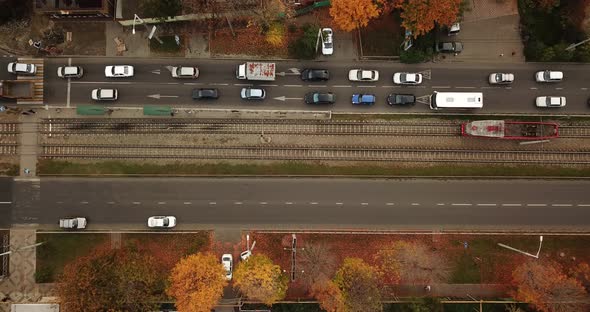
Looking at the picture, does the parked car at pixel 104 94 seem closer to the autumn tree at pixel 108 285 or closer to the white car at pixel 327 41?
the autumn tree at pixel 108 285

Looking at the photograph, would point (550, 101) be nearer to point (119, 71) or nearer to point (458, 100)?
point (458, 100)

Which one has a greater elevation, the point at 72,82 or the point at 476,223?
the point at 72,82

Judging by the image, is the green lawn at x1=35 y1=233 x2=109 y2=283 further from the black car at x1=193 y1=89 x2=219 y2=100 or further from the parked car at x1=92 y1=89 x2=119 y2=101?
→ the black car at x1=193 y1=89 x2=219 y2=100

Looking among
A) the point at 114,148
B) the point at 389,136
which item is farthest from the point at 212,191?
the point at 389,136

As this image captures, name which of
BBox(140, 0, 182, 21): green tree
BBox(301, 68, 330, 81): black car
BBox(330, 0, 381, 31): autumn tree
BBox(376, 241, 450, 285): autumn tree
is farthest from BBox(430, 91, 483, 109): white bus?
BBox(140, 0, 182, 21): green tree

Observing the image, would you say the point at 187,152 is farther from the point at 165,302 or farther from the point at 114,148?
the point at 165,302

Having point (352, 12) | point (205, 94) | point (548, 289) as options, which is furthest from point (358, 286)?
point (352, 12)

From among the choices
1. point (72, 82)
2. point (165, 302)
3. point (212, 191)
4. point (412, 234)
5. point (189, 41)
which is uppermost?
point (189, 41)
